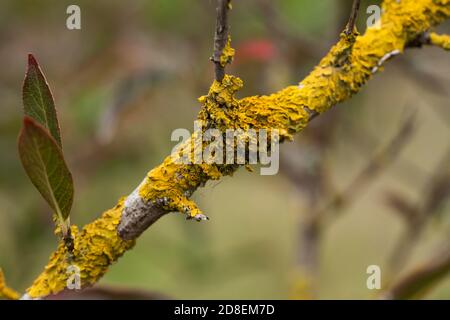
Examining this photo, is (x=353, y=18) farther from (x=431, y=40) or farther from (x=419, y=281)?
(x=419, y=281)

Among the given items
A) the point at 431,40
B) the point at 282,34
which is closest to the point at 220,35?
the point at 431,40

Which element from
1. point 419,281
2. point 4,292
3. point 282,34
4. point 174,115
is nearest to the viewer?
point 4,292

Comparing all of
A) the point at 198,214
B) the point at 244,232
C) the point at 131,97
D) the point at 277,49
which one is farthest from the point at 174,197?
the point at 244,232

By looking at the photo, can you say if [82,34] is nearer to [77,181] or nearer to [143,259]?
[77,181]

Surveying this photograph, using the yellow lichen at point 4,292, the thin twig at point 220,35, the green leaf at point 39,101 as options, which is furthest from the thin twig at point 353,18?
the yellow lichen at point 4,292

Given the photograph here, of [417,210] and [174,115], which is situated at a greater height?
[174,115]
